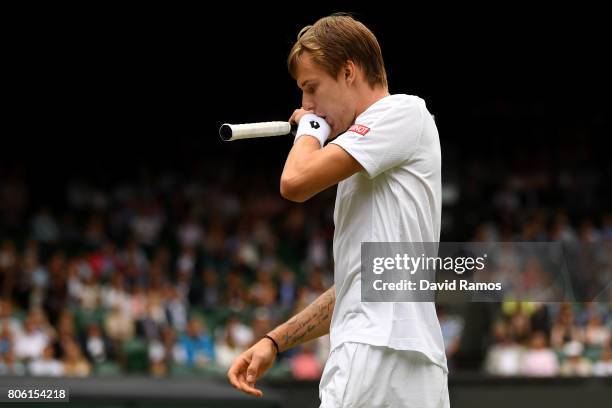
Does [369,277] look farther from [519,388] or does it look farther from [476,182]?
[476,182]

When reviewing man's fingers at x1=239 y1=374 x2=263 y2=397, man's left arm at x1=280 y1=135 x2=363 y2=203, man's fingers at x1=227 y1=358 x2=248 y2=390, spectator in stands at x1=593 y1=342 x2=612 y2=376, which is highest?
man's left arm at x1=280 y1=135 x2=363 y2=203

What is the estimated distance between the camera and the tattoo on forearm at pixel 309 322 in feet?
10.9

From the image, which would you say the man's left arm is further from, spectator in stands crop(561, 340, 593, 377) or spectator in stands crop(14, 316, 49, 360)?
spectator in stands crop(14, 316, 49, 360)

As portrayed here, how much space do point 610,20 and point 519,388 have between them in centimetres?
1194

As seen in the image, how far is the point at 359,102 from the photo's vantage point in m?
3.05

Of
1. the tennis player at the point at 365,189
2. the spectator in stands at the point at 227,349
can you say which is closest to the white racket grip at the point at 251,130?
the tennis player at the point at 365,189

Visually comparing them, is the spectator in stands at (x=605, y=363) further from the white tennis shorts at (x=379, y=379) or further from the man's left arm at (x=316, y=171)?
the man's left arm at (x=316, y=171)

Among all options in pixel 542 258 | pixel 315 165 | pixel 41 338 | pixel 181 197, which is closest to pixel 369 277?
pixel 315 165

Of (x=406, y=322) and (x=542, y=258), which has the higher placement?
(x=542, y=258)

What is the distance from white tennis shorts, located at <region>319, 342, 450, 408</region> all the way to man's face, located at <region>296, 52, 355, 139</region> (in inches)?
25.9

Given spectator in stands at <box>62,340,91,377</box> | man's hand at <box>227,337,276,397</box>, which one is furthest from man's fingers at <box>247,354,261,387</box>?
spectator in stands at <box>62,340,91,377</box>

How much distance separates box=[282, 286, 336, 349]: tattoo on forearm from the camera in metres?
3.31

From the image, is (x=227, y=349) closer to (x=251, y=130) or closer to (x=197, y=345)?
(x=197, y=345)

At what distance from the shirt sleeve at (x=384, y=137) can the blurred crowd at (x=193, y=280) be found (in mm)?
7636
